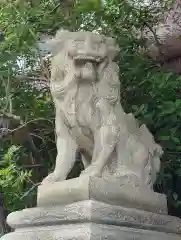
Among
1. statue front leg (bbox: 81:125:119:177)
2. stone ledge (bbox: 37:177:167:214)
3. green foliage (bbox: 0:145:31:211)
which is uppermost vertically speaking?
statue front leg (bbox: 81:125:119:177)

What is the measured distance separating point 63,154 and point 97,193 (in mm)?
437

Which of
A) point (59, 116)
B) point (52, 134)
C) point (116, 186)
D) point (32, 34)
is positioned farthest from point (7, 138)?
point (116, 186)

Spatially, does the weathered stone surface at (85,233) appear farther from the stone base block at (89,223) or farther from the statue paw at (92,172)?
the statue paw at (92,172)

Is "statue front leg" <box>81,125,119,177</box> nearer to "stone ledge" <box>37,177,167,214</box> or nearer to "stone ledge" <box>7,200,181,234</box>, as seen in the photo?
"stone ledge" <box>37,177,167,214</box>

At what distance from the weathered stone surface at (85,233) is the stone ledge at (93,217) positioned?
0.10ft

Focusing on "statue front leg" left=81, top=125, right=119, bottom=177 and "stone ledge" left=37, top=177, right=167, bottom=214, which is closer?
"stone ledge" left=37, top=177, right=167, bottom=214

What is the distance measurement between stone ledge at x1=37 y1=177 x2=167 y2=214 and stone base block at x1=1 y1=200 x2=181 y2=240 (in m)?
0.06

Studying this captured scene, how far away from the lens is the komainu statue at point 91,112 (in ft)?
10.9

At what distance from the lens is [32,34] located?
430 centimetres

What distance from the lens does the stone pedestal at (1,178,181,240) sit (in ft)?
9.70

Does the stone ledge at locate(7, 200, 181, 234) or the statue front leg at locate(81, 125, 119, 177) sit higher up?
the statue front leg at locate(81, 125, 119, 177)

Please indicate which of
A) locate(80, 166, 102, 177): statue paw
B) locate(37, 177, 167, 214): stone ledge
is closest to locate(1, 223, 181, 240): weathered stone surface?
locate(37, 177, 167, 214): stone ledge

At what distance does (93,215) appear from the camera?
294 cm

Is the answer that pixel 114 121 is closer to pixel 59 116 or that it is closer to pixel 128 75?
pixel 59 116
